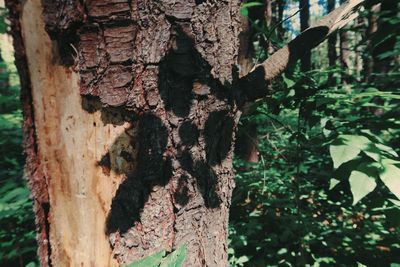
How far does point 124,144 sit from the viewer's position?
1062 mm

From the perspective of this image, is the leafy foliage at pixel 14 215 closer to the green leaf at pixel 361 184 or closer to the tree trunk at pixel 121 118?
the tree trunk at pixel 121 118

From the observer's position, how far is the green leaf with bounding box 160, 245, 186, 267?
99cm

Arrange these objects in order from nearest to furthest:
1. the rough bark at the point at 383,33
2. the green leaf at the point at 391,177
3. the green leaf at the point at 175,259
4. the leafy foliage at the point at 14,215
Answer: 1. the green leaf at the point at 175,259
2. the green leaf at the point at 391,177
3. the leafy foliage at the point at 14,215
4. the rough bark at the point at 383,33

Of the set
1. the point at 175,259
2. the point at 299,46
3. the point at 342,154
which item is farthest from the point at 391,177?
the point at 175,259

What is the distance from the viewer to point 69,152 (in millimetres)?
1070

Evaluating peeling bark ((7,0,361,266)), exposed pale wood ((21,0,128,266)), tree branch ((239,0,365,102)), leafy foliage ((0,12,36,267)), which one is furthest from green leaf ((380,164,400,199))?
leafy foliage ((0,12,36,267))

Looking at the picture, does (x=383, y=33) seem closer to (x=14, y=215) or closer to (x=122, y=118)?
(x=122, y=118)

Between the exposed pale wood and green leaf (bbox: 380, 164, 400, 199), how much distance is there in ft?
3.93

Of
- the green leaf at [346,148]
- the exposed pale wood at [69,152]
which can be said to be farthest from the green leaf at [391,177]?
the exposed pale wood at [69,152]

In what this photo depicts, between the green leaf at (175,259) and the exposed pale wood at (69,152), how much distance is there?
217 millimetres

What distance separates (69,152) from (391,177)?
4.57 ft

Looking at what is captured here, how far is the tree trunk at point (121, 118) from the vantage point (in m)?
0.99

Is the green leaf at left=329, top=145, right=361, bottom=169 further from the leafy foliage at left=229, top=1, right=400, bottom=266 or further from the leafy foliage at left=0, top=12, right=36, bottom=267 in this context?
the leafy foliage at left=0, top=12, right=36, bottom=267

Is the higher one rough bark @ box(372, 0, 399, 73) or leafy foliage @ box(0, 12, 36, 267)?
rough bark @ box(372, 0, 399, 73)
